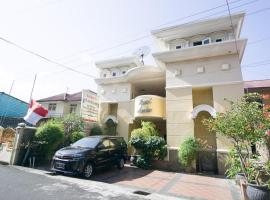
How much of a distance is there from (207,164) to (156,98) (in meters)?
5.51

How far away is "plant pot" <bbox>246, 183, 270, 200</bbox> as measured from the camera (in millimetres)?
5284

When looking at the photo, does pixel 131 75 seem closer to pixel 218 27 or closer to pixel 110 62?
pixel 110 62

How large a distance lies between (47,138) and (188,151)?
322 inches

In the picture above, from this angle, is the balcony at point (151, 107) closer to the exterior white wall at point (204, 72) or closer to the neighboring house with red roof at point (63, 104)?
the exterior white wall at point (204, 72)

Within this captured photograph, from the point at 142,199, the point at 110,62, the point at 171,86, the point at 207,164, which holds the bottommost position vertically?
the point at 142,199

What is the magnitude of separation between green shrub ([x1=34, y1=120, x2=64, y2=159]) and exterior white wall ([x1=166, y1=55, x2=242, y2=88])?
7991 mm

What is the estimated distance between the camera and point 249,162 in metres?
6.26

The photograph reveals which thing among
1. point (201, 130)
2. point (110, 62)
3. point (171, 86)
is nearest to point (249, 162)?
point (201, 130)

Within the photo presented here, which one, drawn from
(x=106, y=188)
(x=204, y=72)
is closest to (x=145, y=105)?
(x=204, y=72)

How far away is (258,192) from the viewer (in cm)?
533

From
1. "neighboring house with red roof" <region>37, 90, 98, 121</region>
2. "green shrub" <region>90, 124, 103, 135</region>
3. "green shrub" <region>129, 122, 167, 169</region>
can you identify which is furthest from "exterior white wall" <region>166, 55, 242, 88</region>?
"neighboring house with red roof" <region>37, 90, 98, 121</region>

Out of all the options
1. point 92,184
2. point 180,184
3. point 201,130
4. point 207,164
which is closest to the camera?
point 92,184

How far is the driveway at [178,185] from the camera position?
22.7ft

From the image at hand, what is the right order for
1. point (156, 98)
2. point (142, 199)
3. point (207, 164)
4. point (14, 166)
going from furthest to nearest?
point (156, 98) → point (207, 164) → point (14, 166) → point (142, 199)
